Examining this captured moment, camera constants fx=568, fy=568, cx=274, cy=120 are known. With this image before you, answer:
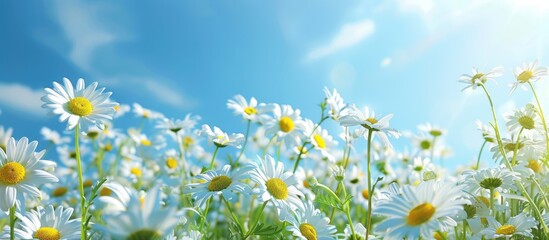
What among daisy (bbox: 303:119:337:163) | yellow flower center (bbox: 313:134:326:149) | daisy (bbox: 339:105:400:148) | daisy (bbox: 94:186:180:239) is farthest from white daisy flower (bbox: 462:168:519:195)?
daisy (bbox: 94:186:180:239)

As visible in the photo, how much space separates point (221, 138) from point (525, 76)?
1.47 meters

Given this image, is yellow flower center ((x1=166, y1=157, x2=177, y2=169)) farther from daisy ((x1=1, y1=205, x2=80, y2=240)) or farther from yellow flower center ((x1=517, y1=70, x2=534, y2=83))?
yellow flower center ((x1=517, y1=70, x2=534, y2=83))

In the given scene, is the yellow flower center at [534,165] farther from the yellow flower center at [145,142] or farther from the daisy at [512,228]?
the yellow flower center at [145,142]

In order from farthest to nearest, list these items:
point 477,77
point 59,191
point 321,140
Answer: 1. point 59,191
2. point 321,140
3. point 477,77

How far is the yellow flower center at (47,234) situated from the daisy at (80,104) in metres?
0.37

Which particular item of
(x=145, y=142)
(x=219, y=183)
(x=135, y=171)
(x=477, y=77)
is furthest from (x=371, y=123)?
(x=135, y=171)

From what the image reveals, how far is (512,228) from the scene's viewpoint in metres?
2.10

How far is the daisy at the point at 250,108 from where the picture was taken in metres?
3.46

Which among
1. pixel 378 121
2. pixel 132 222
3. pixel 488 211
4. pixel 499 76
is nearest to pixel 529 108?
pixel 499 76

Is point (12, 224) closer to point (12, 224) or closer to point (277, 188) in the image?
point (12, 224)

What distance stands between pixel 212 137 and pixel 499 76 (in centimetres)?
141

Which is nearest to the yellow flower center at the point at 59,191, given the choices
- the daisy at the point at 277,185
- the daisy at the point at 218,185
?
the daisy at the point at 218,185

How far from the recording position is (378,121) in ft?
7.23

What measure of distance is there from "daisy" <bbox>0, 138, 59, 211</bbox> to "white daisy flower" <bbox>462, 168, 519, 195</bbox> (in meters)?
1.54
